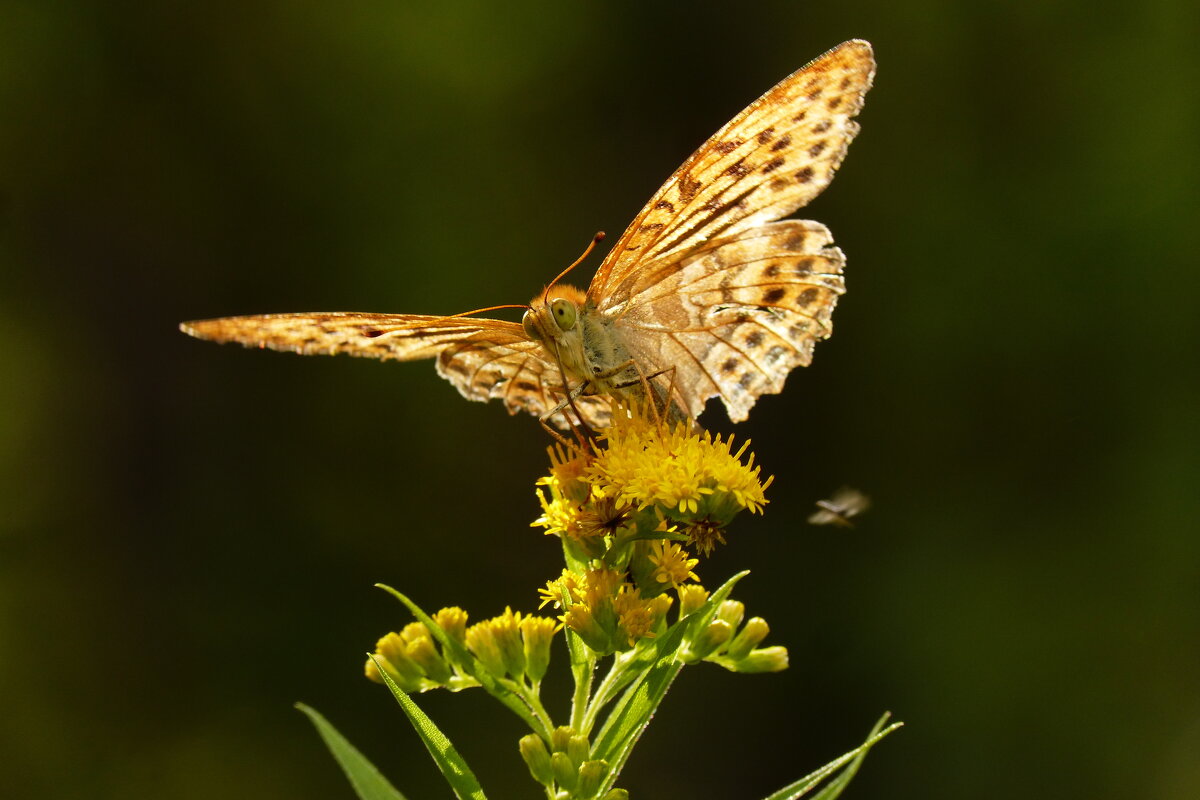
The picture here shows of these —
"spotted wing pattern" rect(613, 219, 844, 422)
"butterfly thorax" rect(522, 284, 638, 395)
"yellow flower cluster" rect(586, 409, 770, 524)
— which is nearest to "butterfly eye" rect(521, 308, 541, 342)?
"butterfly thorax" rect(522, 284, 638, 395)

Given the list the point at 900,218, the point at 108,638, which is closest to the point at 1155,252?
the point at 900,218

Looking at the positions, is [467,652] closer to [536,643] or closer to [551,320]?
[536,643]

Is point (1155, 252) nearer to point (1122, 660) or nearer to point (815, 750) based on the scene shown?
point (1122, 660)

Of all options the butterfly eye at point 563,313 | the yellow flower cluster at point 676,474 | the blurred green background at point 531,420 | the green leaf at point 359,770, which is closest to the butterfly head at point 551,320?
the butterfly eye at point 563,313

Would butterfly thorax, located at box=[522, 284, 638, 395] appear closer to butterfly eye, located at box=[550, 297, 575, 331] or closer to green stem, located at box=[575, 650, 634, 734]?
butterfly eye, located at box=[550, 297, 575, 331]

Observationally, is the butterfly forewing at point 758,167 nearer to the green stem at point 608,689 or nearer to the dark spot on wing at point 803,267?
the dark spot on wing at point 803,267
